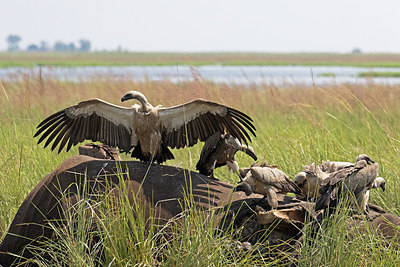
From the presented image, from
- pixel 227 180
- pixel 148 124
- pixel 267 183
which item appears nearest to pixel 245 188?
pixel 267 183

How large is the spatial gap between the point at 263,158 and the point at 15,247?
332cm

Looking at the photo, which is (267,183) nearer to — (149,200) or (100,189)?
(149,200)

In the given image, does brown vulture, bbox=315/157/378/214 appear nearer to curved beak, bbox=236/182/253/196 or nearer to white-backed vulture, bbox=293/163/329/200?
white-backed vulture, bbox=293/163/329/200

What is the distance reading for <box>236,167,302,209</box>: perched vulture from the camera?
439 cm

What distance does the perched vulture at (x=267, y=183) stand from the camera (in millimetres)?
4387

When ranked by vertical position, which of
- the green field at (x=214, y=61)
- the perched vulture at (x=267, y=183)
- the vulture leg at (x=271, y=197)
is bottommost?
the green field at (x=214, y=61)

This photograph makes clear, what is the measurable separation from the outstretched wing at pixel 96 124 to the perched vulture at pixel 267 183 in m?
1.24

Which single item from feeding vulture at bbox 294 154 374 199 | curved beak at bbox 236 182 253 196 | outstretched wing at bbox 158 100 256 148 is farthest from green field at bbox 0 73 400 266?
outstretched wing at bbox 158 100 256 148

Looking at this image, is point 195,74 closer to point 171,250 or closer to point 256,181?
point 256,181

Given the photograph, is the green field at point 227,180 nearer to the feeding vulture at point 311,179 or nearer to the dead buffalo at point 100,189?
the dead buffalo at point 100,189

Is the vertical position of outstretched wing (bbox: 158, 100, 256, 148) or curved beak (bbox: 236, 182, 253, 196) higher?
outstretched wing (bbox: 158, 100, 256, 148)

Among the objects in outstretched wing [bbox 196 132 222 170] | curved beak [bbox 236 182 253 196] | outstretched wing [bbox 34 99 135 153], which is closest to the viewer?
curved beak [bbox 236 182 253 196]

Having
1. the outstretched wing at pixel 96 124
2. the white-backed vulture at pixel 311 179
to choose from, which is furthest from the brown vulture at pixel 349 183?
the outstretched wing at pixel 96 124

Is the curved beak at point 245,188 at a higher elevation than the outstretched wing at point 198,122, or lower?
lower
